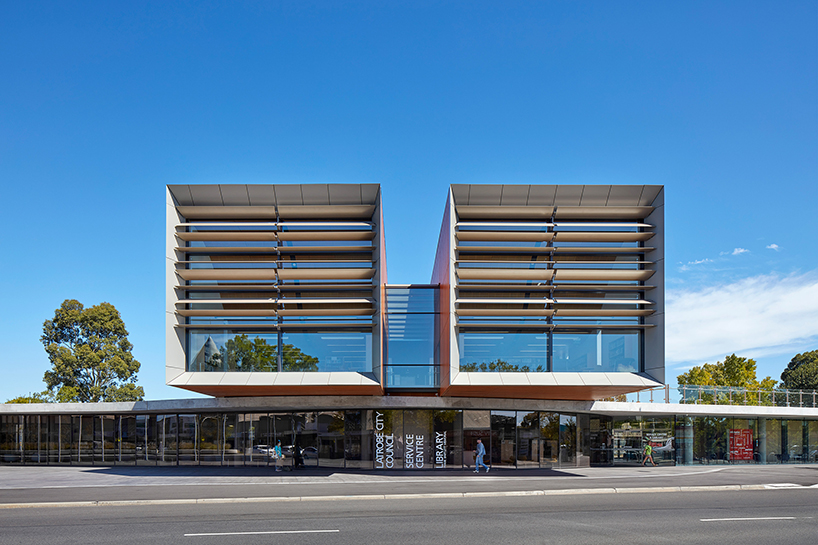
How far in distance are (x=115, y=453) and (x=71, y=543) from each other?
77.2ft

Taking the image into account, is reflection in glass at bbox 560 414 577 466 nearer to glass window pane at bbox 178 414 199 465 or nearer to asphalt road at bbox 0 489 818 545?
asphalt road at bbox 0 489 818 545

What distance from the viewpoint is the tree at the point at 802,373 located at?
255 feet

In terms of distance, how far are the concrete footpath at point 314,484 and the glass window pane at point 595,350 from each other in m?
4.08

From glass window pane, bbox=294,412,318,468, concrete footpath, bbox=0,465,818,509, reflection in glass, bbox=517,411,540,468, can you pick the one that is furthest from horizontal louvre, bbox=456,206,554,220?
glass window pane, bbox=294,412,318,468

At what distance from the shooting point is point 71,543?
10328 millimetres

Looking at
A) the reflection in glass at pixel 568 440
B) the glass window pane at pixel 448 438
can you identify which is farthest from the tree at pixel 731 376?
the glass window pane at pixel 448 438

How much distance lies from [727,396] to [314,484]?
23648 mm

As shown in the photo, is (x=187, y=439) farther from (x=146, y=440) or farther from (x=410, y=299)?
(x=410, y=299)

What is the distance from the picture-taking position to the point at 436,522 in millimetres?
12414

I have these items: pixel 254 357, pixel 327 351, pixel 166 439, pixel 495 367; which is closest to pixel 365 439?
pixel 327 351

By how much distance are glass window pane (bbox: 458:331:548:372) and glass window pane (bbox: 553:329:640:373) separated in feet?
2.00

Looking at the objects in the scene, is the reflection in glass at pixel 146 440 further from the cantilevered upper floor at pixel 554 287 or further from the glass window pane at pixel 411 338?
the cantilevered upper floor at pixel 554 287

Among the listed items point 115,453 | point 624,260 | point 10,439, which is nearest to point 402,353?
point 624,260

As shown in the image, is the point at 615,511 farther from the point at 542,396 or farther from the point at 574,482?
the point at 542,396
